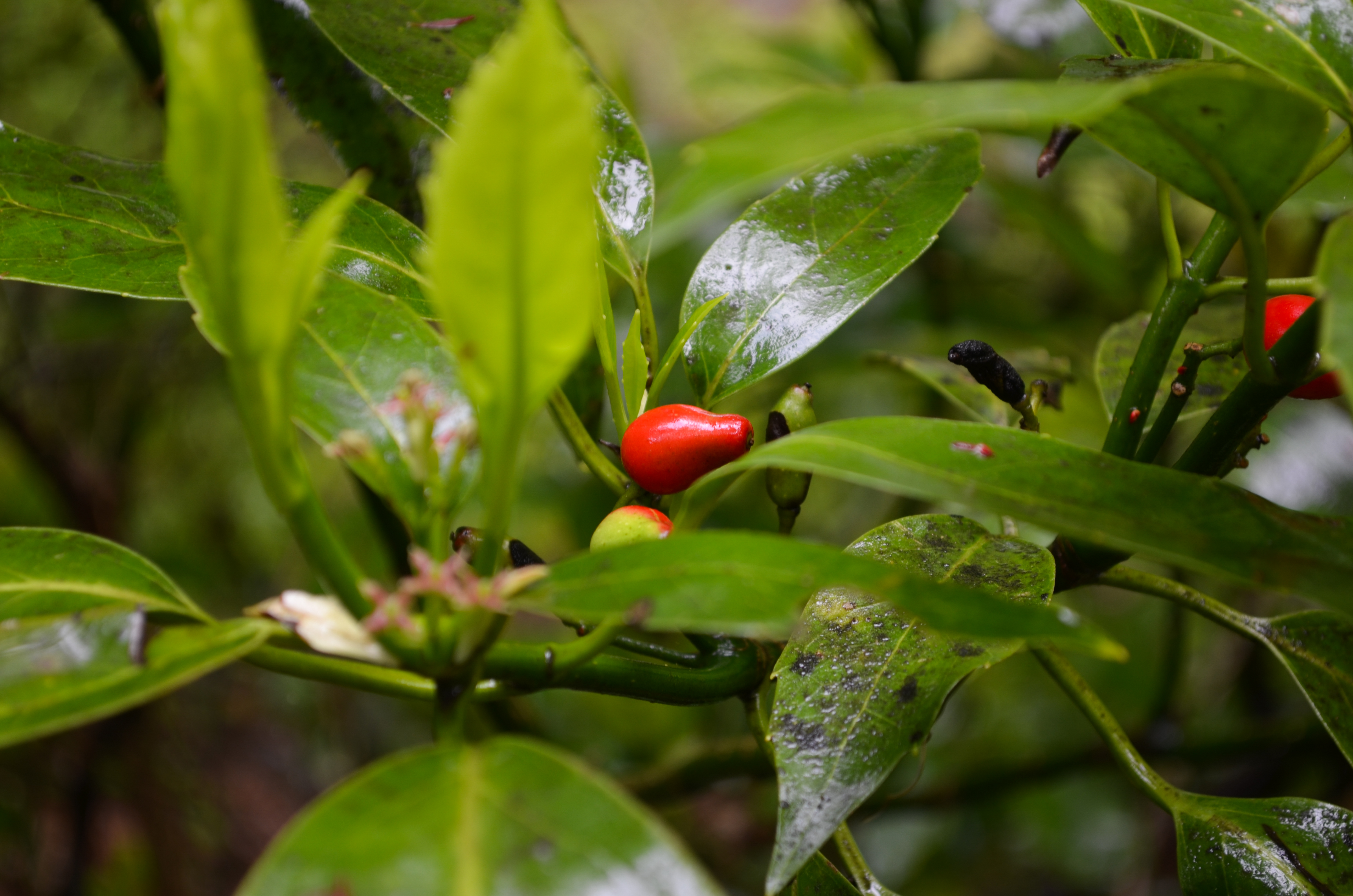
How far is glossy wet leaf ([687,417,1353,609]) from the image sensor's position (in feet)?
1.00

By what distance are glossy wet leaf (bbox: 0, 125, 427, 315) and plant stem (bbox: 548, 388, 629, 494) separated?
3.8 inches

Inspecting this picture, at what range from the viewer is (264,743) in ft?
5.19

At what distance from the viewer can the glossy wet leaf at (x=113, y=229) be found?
444mm

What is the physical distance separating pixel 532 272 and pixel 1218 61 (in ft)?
1.18

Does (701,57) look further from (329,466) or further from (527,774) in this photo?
(527,774)

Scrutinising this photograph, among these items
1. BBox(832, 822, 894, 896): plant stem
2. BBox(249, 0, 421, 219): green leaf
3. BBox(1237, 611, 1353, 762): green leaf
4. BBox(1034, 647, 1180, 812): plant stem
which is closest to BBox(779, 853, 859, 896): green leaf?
BBox(832, 822, 894, 896): plant stem

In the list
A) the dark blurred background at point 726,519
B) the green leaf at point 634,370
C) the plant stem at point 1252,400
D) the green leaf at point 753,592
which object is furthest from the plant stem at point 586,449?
the dark blurred background at point 726,519

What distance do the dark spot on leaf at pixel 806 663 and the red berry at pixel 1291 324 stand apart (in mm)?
243

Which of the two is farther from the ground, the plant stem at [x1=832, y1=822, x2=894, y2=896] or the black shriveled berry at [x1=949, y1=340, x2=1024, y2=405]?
the black shriveled berry at [x1=949, y1=340, x2=1024, y2=405]

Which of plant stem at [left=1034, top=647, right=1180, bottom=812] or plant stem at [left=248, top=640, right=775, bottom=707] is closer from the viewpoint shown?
plant stem at [left=248, top=640, right=775, bottom=707]

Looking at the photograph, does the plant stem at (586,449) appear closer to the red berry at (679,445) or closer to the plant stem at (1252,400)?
the red berry at (679,445)

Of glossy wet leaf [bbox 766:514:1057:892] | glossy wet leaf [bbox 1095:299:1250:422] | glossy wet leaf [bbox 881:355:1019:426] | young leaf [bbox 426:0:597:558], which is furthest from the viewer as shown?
glossy wet leaf [bbox 881:355:1019:426]

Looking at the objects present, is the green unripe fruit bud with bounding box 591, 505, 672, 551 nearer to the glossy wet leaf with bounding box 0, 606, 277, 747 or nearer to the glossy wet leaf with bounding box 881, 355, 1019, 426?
the glossy wet leaf with bounding box 0, 606, 277, 747

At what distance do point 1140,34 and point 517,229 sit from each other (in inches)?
16.4
